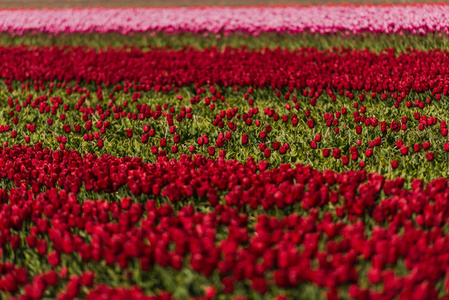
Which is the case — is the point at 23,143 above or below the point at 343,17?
below

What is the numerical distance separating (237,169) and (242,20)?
6942 mm

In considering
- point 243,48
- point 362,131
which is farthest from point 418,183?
point 243,48

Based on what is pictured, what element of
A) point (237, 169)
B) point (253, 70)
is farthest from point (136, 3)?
point (237, 169)

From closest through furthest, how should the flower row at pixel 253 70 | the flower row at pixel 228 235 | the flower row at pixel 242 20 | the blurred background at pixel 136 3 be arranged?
the flower row at pixel 228 235 → the flower row at pixel 253 70 → the flower row at pixel 242 20 → the blurred background at pixel 136 3

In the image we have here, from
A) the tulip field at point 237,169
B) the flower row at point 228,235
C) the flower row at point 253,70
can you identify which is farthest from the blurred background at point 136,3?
the flower row at point 228,235

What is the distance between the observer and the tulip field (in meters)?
2.22

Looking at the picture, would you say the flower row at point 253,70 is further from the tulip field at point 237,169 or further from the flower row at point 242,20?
the flower row at point 242,20

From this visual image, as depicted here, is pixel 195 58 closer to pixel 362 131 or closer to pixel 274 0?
pixel 362 131

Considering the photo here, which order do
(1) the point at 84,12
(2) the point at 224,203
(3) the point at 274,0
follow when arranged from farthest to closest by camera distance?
(3) the point at 274,0, (1) the point at 84,12, (2) the point at 224,203

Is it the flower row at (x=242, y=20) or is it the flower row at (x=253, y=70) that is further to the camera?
the flower row at (x=242, y=20)

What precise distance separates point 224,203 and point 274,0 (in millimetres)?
14173

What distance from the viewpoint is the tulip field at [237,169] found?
2221 mm

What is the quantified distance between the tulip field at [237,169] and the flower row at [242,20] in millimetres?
72

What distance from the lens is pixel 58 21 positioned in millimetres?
10836
